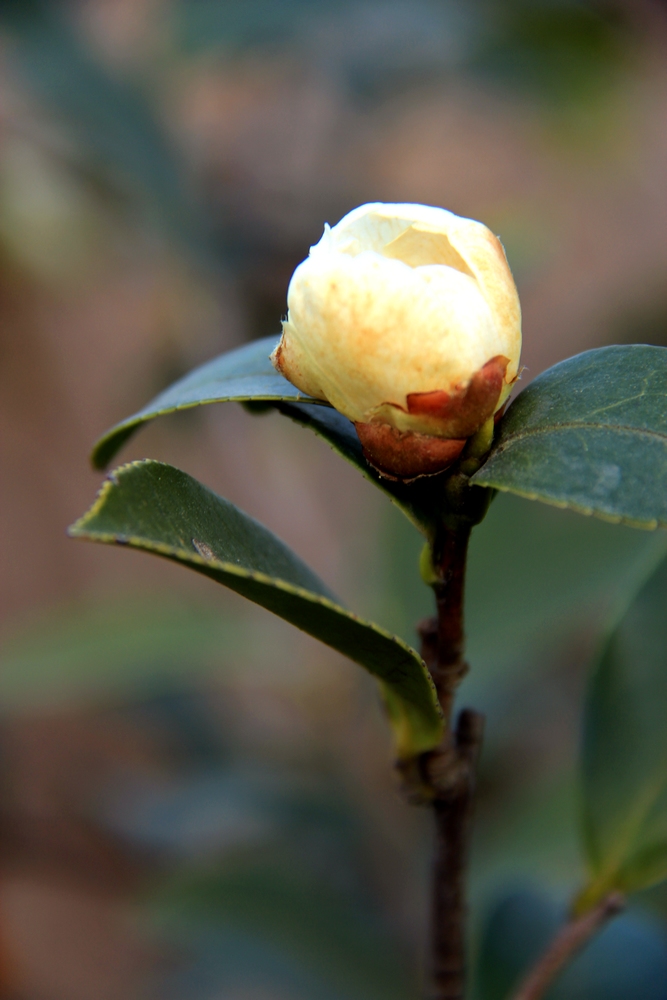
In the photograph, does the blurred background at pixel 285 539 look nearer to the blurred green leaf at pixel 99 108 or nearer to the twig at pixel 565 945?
the blurred green leaf at pixel 99 108

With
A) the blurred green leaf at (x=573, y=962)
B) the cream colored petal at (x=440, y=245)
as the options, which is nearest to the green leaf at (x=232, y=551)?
the cream colored petal at (x=440, y=245)

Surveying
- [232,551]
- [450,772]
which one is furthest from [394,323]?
[450,772]

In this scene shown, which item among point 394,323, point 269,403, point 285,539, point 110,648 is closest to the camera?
point 394,323

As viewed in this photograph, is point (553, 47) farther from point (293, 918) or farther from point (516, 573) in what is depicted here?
point (293, 918)

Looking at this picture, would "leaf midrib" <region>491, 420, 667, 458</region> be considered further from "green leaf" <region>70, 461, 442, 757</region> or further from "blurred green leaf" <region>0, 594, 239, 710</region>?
"blurred green leaf" <region>0, 594, 239, 710</region>

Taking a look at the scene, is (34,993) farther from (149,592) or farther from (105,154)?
(105,154)

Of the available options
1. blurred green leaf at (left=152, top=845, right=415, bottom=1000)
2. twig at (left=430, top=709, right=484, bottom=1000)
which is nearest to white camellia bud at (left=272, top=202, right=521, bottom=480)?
twig at (left=430, top=709, right=484, bottom=1000)
